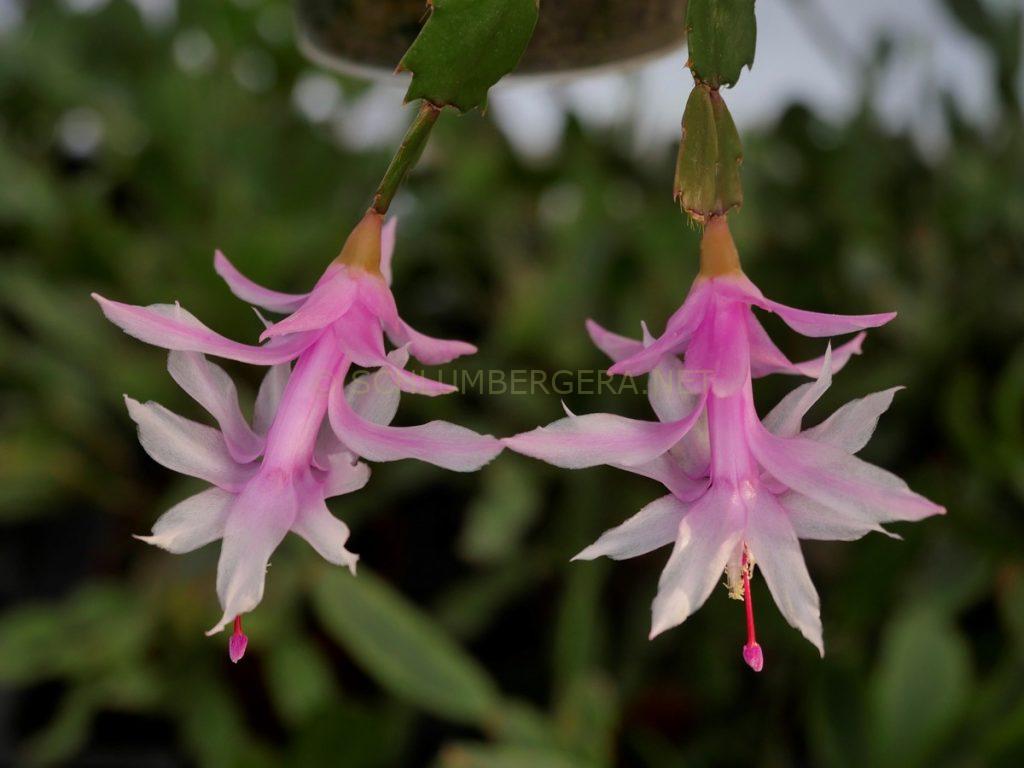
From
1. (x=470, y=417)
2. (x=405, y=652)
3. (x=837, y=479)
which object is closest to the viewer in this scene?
(x=837, y=479)

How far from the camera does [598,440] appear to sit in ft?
1.08

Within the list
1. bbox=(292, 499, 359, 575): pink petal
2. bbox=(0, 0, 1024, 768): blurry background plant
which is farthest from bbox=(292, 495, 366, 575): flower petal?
bbox=(0, 0, 1024, 768): blurry background plant

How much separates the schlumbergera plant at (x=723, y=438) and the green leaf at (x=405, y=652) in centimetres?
58

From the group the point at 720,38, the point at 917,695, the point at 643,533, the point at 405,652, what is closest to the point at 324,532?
the point at 643,533

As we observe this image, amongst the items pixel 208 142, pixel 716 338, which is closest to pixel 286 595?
pixel 208 142

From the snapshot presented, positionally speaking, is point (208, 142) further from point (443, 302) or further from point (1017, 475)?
point (1017, 475)

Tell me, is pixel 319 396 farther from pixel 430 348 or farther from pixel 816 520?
pixel 816 520

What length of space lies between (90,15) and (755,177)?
1.04m

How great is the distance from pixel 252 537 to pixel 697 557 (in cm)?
14

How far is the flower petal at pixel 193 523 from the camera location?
1.07ft

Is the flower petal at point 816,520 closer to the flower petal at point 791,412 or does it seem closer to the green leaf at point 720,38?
the flower petal at point 791,412

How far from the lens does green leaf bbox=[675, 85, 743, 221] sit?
36 centimetres

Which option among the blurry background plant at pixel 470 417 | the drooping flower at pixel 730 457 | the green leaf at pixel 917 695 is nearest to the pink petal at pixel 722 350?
the drooping flower at pixel 730 457

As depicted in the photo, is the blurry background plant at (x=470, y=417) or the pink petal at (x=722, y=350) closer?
the pink petal at (x=722, y=350)
